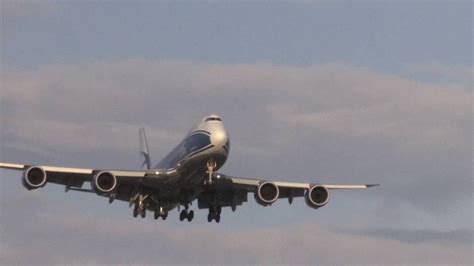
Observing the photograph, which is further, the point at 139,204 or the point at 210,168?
the point at 139,204

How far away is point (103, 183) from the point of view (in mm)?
70688

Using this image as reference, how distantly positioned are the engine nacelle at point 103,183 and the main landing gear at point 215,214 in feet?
22.1

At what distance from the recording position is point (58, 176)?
72.0 metres

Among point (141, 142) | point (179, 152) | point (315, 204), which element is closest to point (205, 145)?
point (179, 152)

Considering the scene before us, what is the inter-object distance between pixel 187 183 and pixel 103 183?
4.19 m

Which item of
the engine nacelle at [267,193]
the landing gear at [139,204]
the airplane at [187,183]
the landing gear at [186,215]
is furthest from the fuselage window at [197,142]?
the landing gear at [186,215]

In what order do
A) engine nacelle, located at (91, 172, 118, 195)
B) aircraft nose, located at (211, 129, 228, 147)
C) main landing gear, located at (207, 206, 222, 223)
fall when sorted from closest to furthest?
aircraft nose, located at (211, 129, 228, 147), engine nacelle, located at (91, 172, 118, 195), main landing gear, located at (207, 206, 222, 223)

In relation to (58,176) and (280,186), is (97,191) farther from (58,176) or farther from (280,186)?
(280,186)

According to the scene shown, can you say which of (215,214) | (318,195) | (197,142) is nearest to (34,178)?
(197,142)

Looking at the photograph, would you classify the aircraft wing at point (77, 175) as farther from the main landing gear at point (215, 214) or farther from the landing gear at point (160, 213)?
the main landing gear at point (215, 214)

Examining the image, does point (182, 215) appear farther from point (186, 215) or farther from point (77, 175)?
point (77, 175)

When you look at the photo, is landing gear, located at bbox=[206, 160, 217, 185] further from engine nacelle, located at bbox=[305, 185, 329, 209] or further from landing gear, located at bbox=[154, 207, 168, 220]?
engine nacelle, located at bbox=[305, 185, 329, 209]

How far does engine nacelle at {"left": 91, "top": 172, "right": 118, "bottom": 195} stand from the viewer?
70.4 m

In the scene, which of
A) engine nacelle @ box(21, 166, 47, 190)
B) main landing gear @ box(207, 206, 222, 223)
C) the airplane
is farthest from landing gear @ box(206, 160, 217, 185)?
engine nacelle @ box(21, 166, 47, 190)
